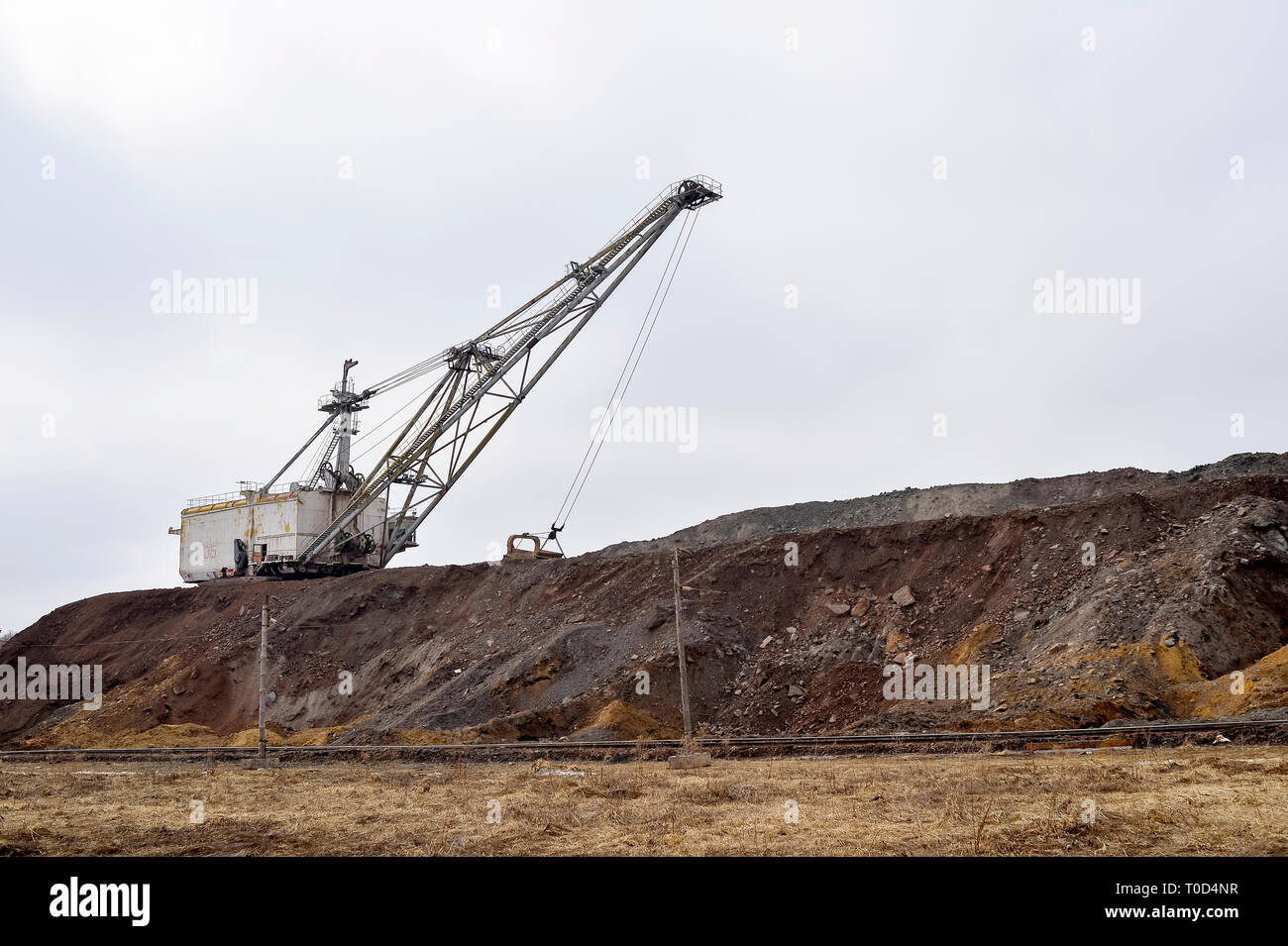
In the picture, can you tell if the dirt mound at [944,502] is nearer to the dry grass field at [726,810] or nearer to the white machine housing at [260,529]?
the white machine housing at [260,529]

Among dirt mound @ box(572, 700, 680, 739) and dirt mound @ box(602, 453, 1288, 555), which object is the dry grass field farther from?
dirt mound @ box(602, 453, 1288, 555)

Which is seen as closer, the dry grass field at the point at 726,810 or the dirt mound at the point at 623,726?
the dry grass field at the point at 726,810

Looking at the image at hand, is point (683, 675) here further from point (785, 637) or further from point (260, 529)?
point (260, 529)

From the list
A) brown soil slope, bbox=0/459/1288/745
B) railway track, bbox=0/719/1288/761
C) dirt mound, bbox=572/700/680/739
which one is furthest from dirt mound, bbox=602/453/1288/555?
railway track, bbox=0/719/1288/761

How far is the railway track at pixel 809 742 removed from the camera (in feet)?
53.7

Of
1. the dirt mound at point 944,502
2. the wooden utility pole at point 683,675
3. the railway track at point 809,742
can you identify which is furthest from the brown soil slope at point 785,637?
the dirt mound at point 944,502

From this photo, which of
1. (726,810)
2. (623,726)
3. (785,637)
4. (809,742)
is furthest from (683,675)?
(726,810)

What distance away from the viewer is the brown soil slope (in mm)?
21000

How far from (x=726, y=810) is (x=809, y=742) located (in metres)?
8.31

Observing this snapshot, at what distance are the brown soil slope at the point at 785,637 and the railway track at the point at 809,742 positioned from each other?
68.4 inches

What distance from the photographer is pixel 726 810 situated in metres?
11.6

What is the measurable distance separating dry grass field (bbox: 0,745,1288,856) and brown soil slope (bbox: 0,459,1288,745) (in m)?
5.93

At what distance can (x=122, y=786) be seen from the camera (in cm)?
1781
